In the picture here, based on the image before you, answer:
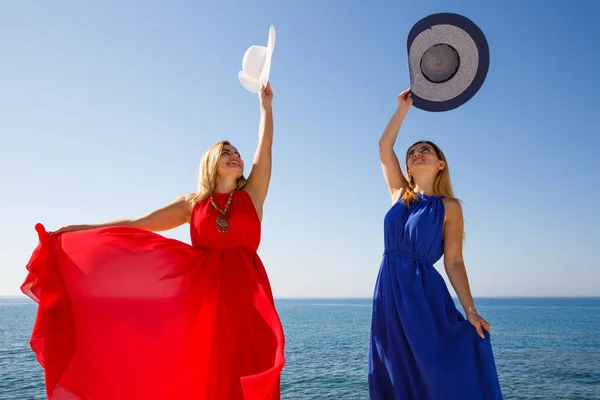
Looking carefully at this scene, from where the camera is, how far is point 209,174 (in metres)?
4.43

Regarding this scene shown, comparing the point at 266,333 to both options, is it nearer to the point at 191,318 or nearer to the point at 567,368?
the point at 191,318

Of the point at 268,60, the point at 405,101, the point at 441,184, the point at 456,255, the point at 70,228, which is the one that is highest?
the point at 268,60

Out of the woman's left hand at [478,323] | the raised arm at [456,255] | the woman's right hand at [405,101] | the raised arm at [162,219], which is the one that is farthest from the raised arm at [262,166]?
the woman's left hand at [478,323]

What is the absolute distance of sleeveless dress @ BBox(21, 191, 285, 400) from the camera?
3.75m

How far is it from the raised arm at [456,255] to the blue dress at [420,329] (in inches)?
2.5

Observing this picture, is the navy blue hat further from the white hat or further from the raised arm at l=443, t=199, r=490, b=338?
the white hat

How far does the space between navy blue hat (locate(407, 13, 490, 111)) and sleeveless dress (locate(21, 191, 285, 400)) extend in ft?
6.13

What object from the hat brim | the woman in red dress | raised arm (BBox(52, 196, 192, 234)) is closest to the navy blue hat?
the hat brim

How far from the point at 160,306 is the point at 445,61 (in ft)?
10.4

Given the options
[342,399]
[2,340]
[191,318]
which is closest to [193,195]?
[191,318]

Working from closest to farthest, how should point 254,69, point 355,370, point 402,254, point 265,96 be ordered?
point 402,254 → point 265,96 → point 254,69 → point 355,370

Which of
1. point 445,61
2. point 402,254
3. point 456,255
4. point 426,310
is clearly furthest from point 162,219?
point 445,61

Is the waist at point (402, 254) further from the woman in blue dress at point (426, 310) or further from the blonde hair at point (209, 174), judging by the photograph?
the blonde hair at point (209, 174)

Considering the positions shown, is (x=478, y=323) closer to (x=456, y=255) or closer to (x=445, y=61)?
(x=456, y=255)
